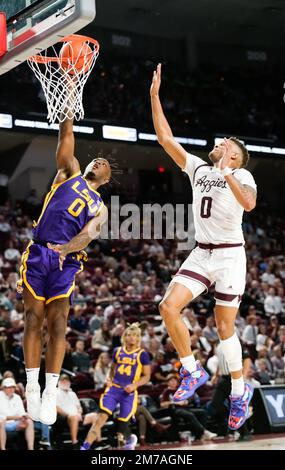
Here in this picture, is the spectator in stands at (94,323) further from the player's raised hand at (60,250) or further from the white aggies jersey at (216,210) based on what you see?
the player's raised hand at (60,250)

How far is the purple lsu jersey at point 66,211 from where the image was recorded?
25.0ft

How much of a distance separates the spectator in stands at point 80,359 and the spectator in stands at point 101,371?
264 millimetres

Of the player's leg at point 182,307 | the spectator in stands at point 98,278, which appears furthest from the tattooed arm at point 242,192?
the spectator in stands at point 98,278

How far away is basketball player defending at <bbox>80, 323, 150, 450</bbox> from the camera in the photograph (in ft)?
43.2

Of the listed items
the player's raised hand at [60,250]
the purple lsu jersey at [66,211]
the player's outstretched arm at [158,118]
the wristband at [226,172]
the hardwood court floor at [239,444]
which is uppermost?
the player's outstretched arm at [158,118]

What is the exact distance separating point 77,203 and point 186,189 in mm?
18420

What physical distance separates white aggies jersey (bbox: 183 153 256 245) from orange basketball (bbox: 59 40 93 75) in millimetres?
1488

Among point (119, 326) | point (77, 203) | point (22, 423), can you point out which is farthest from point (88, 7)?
point (119, 326)

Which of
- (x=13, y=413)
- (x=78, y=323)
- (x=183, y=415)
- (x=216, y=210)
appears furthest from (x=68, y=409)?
(x=216, y=210)

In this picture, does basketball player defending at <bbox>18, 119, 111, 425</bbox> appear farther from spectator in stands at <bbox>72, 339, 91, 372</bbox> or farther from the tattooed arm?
spectator in stands at <bbox>72, 339, 91, 372</bbox>

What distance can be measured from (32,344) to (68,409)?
5961 mm

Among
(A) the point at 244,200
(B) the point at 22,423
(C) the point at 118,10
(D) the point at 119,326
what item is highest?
(C) the point at 118,10

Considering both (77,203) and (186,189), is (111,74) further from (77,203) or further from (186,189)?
(77,203)
